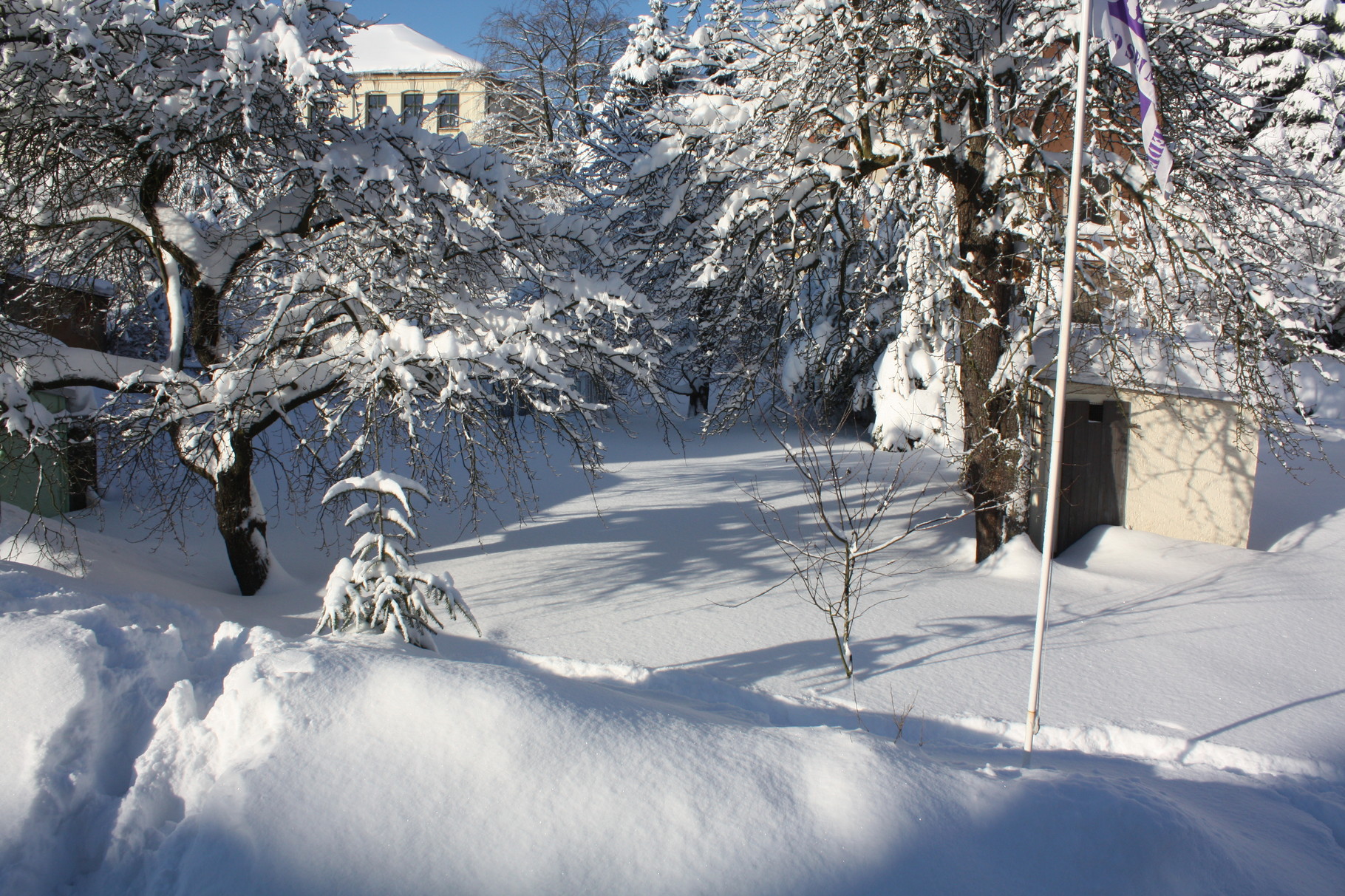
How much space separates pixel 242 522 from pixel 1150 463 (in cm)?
1099

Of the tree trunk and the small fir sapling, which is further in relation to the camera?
the tree trunk

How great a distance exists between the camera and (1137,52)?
15.1 ft

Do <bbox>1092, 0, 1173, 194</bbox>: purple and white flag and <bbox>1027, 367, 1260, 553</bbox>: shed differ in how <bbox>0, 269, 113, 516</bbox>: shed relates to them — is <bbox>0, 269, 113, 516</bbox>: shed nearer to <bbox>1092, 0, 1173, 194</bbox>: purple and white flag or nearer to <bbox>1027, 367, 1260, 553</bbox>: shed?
<bbox>1092, 0, 1173, 194</bbox>: purple and white flag

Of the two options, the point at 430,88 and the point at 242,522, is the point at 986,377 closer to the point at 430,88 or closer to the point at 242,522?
the point at 242,522

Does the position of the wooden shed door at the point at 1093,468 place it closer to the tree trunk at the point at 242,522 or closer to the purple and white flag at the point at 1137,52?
the purple and white flag at the point at 1137,52

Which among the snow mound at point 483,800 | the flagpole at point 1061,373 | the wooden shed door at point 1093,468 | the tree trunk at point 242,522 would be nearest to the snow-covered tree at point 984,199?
the wooden shed door at point 1093,468

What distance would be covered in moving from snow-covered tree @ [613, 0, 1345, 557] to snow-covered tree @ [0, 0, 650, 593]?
2321 mm

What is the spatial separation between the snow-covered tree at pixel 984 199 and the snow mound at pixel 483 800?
5798mm

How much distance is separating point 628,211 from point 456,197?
14.9 feet

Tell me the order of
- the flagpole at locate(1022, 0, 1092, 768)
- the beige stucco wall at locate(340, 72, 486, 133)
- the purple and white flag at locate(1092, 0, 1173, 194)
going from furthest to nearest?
the beige stucco wall at locate(340, 72, 486, 133)
the purple and white flag at locate(1092, 0, 1173, 194)
the flagpole at locate(1022, 0, 1092, 768)

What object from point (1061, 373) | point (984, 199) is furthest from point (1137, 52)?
point (984, 199)

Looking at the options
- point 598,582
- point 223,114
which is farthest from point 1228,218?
point 223,114

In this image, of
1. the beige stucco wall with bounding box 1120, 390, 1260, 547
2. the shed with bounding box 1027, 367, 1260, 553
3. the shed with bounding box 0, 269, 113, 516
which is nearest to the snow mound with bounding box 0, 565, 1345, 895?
the shed with bounding box 0, 269, 113, 516

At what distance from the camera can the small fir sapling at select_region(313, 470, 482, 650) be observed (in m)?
4.73
